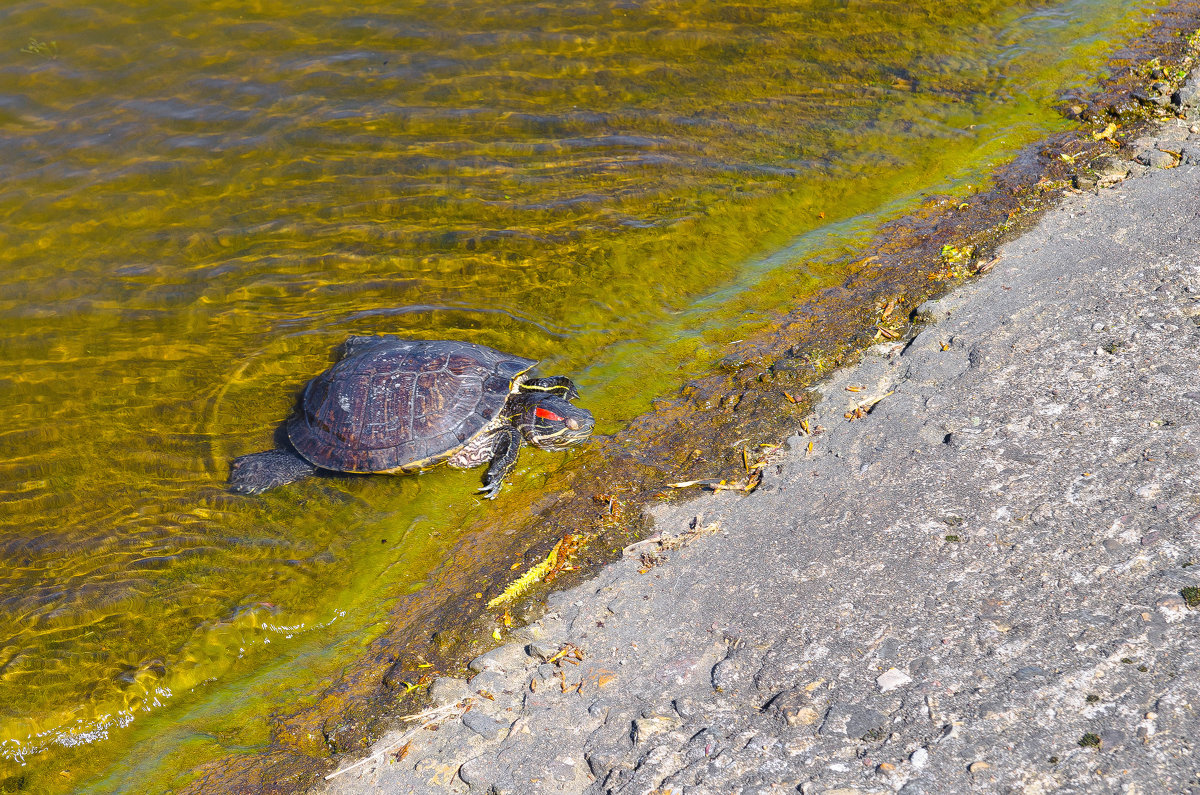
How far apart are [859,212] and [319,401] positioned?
17.2ft

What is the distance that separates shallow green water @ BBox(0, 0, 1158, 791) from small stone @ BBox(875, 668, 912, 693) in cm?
275

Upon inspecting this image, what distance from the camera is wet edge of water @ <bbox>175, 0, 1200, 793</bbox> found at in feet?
12.6

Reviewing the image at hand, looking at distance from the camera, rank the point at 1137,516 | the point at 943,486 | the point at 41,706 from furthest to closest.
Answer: the point at 41,706 < the point at 943,486 < the point at 1137,516

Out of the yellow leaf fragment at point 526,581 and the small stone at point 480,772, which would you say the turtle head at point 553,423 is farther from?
the small stone at point 480,772

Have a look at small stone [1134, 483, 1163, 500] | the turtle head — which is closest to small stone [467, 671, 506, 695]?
the turtle head

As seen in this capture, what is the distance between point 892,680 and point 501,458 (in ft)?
9.96

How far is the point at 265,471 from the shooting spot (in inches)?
214

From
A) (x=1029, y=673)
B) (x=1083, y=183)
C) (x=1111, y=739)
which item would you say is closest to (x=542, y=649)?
(x=1029, y=673)

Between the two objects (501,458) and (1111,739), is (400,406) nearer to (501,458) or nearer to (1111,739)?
(501,458)

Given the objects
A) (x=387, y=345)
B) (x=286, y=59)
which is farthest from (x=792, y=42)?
(x=387, y=345)

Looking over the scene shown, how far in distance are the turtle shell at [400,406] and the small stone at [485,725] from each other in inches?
84.5

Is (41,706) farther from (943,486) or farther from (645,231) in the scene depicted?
(645,231)

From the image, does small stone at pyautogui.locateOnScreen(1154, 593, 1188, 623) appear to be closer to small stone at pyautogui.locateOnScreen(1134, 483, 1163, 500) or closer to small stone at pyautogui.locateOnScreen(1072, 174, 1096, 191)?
small stone at pyautogui.locateOnScreen(1134, 483, 1163, 500)

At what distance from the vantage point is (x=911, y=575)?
352cm
